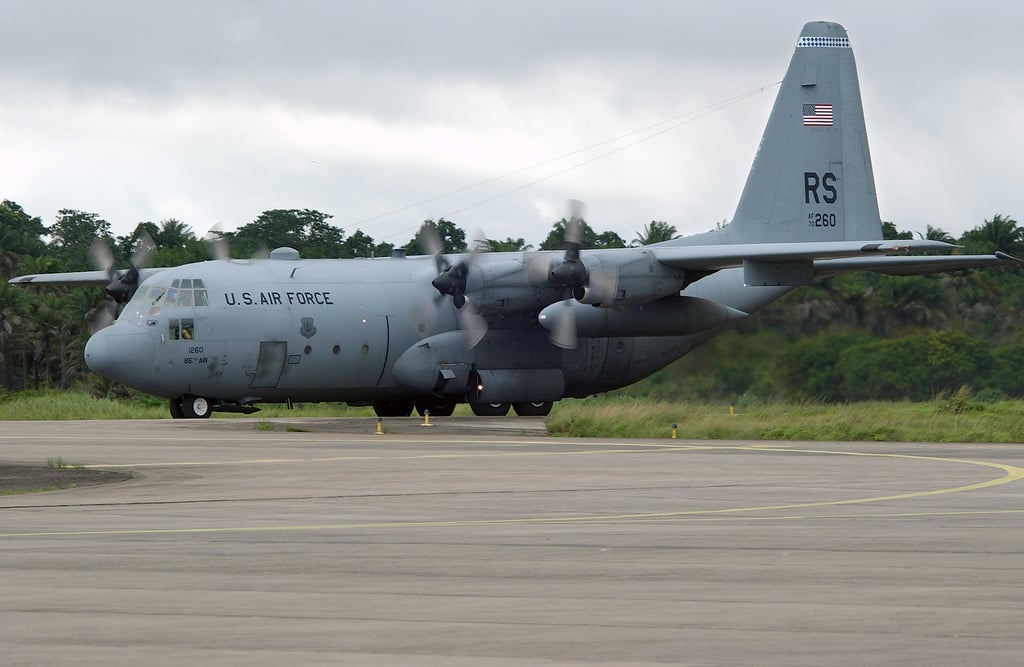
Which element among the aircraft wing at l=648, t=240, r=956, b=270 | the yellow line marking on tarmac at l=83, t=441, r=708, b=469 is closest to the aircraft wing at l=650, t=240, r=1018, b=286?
the aircraft wing at l=648, t=240, r=956, b=270

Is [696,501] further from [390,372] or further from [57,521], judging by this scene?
[390,372]

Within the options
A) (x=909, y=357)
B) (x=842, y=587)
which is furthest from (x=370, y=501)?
(x=909, y=357)

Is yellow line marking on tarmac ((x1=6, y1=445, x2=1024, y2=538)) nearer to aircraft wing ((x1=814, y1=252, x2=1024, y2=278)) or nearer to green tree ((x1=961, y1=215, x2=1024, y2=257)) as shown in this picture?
aircraft wing ((x1=814, y1=252, x2=1024, y2=278))

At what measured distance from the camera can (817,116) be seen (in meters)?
41.2

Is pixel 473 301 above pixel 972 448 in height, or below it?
above

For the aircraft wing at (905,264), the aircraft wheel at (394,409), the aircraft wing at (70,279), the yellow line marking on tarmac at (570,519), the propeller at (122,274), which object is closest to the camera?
the yellow line marking on tarmac at (570,519)

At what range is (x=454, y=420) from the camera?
125ft

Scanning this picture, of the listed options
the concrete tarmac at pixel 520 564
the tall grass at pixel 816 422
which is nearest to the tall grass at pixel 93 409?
the tall grass at pixel 816 422

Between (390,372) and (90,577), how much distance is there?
86.8ft

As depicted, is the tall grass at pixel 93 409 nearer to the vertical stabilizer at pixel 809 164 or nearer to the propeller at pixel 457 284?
the propeller at pixel 457 284

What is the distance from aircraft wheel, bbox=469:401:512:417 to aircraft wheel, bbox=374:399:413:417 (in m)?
1.96

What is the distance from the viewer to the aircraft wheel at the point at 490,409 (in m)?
39.1

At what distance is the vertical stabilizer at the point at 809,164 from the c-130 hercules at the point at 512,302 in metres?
0.04

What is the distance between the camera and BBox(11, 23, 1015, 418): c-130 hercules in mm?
34188
